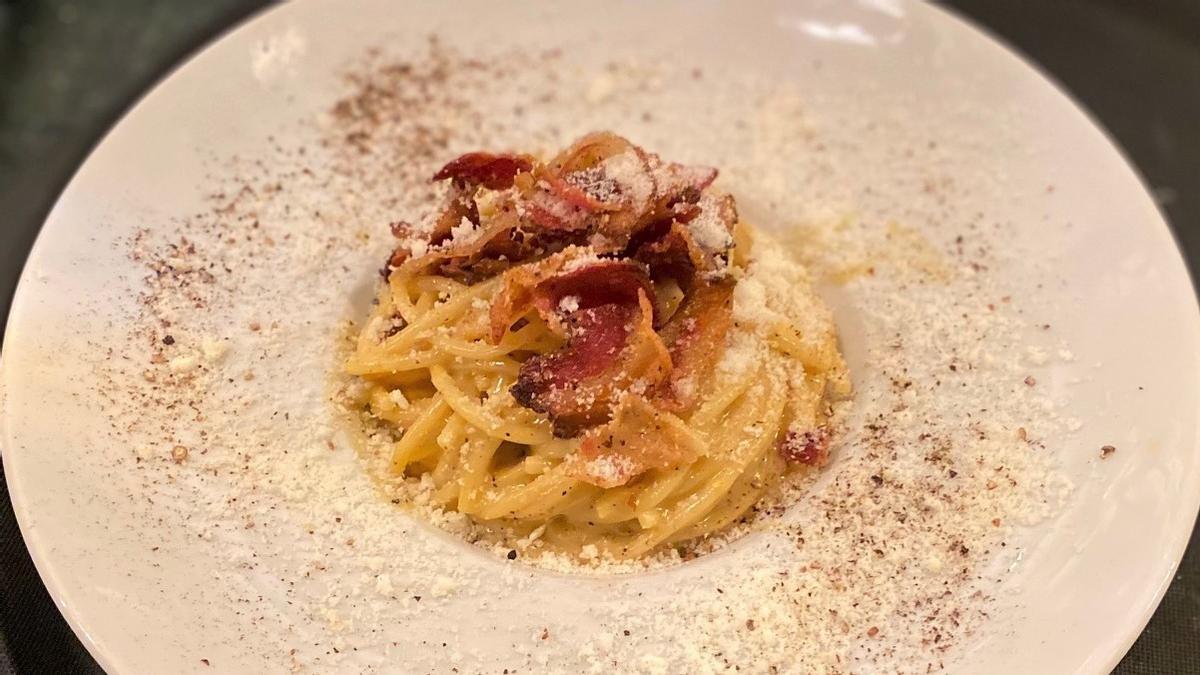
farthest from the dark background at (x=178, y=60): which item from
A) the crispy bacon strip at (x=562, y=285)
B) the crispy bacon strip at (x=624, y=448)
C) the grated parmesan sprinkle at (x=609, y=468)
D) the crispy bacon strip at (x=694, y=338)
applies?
the crispy bacon strip at (x=694, y=338)

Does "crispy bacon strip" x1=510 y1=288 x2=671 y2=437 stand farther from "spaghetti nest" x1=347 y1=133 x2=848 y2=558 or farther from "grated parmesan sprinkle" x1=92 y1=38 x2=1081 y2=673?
"grated parmesan sprinkle" x1=92 y1=38 x2=1081 y2=673

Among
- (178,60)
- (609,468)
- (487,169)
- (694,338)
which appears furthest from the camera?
(178,60)

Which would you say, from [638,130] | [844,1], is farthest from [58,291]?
[844,1]

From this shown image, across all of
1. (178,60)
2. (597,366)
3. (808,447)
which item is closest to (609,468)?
(597,366)

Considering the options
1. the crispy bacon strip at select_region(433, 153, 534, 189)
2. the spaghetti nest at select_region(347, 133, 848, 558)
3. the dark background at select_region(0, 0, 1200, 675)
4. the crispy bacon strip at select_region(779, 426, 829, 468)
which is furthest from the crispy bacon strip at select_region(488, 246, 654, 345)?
the dark background at select_region(0, 0, 1200, 675)

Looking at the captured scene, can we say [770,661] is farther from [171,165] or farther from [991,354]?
[171,165]

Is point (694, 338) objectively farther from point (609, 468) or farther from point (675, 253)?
point (609, 468)
